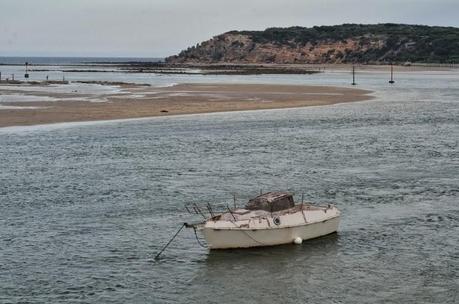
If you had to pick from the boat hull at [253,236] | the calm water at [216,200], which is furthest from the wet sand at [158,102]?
the boat hull at [253,236]

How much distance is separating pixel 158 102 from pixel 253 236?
49.7m

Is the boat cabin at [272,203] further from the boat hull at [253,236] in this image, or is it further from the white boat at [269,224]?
the boat hull at [253,236]

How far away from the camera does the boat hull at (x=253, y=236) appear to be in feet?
71.2

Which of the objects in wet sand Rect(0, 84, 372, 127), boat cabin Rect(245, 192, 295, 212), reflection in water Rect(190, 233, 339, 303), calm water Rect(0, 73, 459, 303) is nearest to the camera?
reflection in water Rect(190, 233, 339, 303)

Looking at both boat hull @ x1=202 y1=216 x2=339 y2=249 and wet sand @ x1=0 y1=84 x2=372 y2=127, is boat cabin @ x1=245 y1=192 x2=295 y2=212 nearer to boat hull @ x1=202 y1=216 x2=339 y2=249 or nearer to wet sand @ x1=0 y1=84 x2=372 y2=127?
boat hull @ x1=202 y1=216 x2=339 y2=249

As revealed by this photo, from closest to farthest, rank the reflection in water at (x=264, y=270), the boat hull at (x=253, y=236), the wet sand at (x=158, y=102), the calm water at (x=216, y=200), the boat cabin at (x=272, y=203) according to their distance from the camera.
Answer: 1. the reflection in water at (x=264, y=270)
2. the calm water at (x=216, y=200)
3. the boat hull at (x=253, y=236)
4. the boat cabin at (x=272, y=203)
5. the wet sand at (x=158, y=102)

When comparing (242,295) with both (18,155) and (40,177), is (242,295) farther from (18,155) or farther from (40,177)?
(18,155)

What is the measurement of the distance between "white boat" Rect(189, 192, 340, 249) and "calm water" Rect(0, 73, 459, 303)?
1.21 feet

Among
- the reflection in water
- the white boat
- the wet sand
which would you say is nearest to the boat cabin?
the white boat

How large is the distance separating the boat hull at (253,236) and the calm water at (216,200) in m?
0.29

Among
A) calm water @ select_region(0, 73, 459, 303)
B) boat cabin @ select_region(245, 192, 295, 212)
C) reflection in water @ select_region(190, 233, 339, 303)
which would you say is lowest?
reflection in water @ select_region(190, 233, 339, 303)

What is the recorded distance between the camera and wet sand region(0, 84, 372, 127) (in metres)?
58.0

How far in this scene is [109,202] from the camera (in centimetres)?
2805

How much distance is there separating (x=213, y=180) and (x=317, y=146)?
11854 mm
